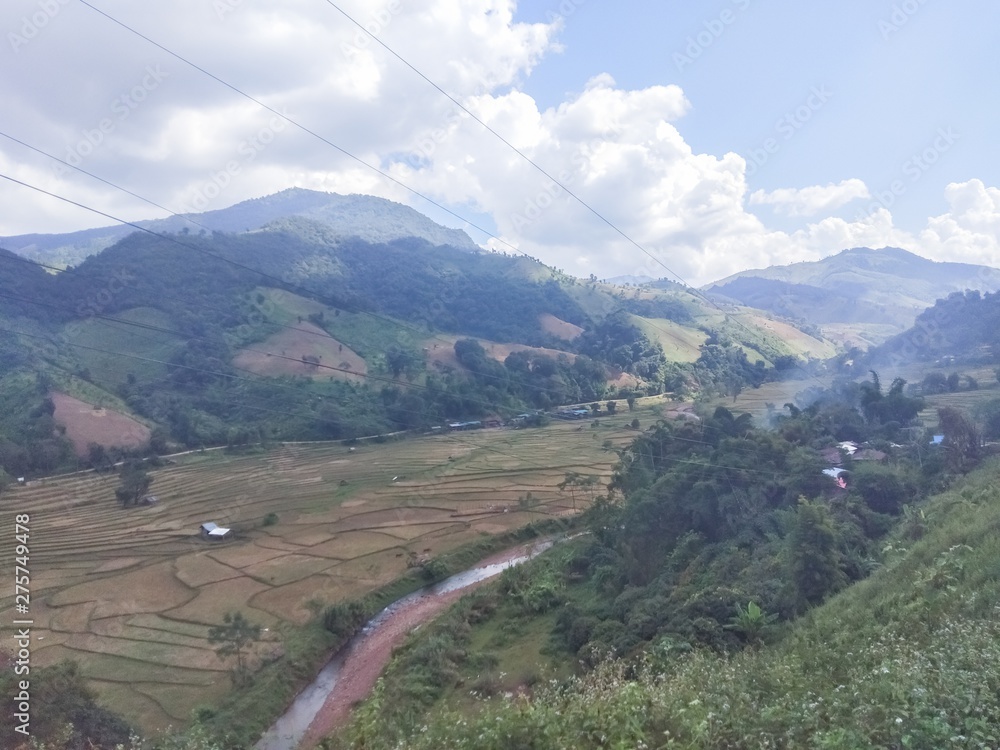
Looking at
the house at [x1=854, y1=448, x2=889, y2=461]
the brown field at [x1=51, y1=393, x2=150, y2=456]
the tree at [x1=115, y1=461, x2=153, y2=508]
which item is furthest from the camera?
the brown field at [x1=51, y1=393, x2=150, y2=456]

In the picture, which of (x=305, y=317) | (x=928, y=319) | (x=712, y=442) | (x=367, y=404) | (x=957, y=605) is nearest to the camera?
(x=957, y=605)

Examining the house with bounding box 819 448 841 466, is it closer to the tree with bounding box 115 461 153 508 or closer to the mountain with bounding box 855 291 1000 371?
the tree with bounding box 115 461 153 508

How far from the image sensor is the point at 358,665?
23203 mm

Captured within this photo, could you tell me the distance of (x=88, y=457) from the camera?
159ft

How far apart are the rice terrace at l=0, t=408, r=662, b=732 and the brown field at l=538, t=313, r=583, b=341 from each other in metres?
60.7

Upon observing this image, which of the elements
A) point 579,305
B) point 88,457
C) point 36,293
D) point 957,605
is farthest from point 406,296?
point 957,605

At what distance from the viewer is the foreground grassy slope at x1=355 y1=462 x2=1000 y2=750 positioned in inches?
257

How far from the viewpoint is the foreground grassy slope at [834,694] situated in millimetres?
6516

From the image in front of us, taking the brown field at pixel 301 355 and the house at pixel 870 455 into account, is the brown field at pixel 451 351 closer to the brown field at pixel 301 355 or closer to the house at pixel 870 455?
the brown field at pixel 301 355

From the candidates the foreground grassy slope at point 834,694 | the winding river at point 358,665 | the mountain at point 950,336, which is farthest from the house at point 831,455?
the mountain at point 950,336

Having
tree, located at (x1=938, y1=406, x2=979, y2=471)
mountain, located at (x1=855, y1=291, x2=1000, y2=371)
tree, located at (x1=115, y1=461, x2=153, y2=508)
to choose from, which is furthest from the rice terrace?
mountain, located at (x1=855, y1=291, x2=1000, y2=371)

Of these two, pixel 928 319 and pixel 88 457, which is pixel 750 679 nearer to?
pixel 88 457

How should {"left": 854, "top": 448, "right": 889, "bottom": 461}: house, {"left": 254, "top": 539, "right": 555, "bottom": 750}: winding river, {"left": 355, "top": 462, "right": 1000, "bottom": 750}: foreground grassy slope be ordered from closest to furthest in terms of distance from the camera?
{"left": 355, "top": 462, "right": 1000, "bottom": 750}: foreground grassy slope < {"left": 254, "top": 539, "right": 555, "bottom": 750}: winding river < {"left": 854, "top": 448, "right": 889, "bottom": 461}: house

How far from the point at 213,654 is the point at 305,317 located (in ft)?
248
